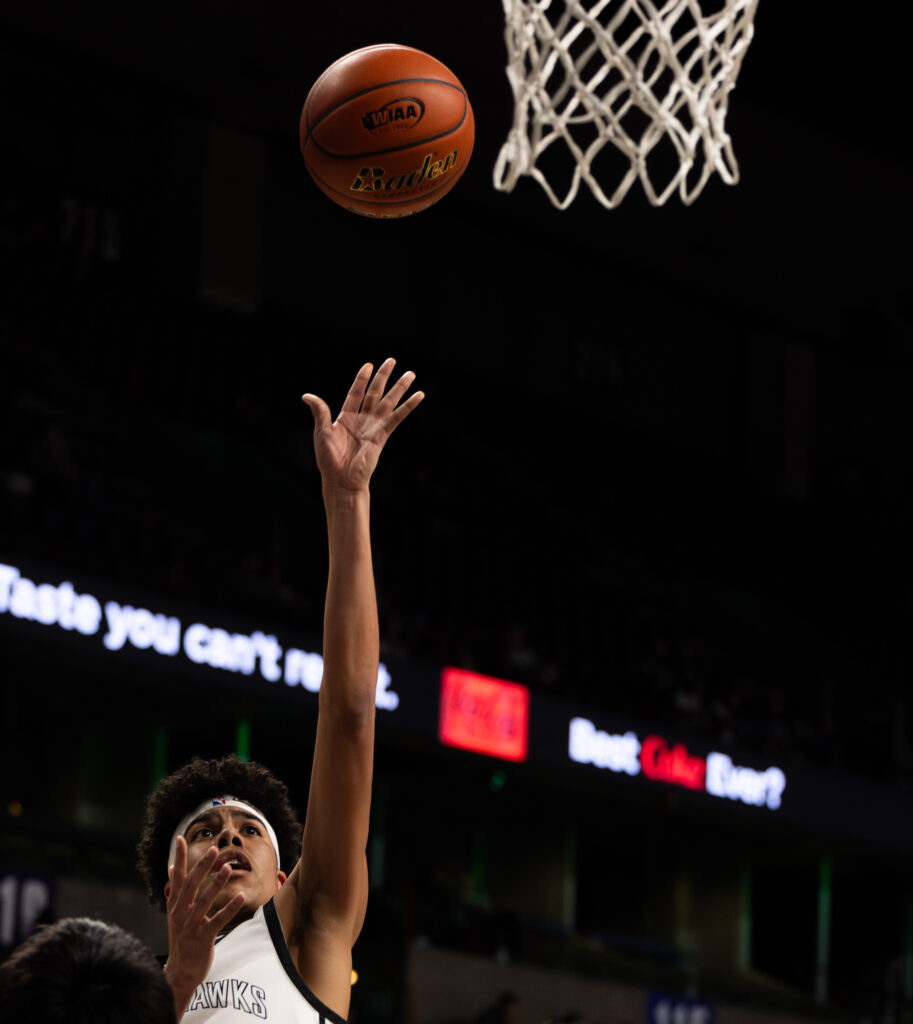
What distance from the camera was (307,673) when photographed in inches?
461

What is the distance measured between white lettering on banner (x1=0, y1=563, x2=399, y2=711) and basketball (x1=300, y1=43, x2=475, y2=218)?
5944 millimetres

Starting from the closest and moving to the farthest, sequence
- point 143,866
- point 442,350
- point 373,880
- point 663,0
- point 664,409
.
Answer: point 143,866 → point 663,0 → point 373,880 → point 442,350 → point 664,409

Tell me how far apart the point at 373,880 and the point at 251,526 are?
122 inches

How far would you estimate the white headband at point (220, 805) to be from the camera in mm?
2471

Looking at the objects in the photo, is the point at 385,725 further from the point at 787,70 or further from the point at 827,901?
the point at 827,901

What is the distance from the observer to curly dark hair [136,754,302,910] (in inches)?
101

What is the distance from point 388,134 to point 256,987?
2.07m

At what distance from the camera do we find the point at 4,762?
1255 centimetres

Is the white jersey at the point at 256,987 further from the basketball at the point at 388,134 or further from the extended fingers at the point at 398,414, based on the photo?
the basketball at the point at 388,134

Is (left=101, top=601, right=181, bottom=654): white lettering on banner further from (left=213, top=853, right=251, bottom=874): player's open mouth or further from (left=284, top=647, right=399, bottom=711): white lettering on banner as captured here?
(left=213, top=853, right=251, bottom=874): player's open mouth

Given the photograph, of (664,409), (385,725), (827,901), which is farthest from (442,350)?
(827,901)

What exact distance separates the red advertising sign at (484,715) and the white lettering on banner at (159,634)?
0.49m

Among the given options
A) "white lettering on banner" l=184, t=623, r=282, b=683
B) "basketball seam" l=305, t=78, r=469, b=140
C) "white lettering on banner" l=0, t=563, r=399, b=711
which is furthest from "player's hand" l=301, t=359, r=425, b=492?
"white lettering on banner" l=184, t=623, r=282, b=683

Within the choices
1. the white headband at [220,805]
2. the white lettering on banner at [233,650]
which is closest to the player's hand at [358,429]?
the white headband at [220,805]
